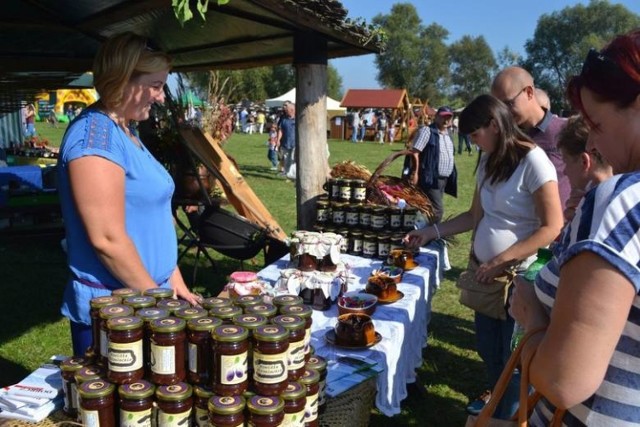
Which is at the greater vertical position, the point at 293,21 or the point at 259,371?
the point at 293,21

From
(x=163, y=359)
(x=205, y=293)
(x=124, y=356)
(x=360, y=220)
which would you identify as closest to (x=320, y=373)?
(x=163, y=359)

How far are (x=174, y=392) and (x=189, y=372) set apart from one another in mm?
90

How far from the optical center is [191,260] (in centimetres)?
693

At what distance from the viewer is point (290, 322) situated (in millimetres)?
1782

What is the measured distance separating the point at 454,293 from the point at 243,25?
3739 millimetres

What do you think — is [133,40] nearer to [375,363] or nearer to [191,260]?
[375,363]

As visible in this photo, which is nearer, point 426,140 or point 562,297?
point 562,297

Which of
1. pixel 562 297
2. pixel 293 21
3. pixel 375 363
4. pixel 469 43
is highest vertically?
pixel 469 43

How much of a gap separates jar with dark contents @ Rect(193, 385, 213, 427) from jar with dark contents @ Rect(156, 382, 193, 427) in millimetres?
19

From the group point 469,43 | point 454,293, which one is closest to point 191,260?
point 454,293

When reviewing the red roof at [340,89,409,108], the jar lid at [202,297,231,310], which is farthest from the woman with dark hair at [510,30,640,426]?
the red roof at [340,89,409,108]

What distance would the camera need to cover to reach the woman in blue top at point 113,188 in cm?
206

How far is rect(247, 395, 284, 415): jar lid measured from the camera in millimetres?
1596

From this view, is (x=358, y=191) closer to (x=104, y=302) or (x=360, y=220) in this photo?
(x=360, y=220)
